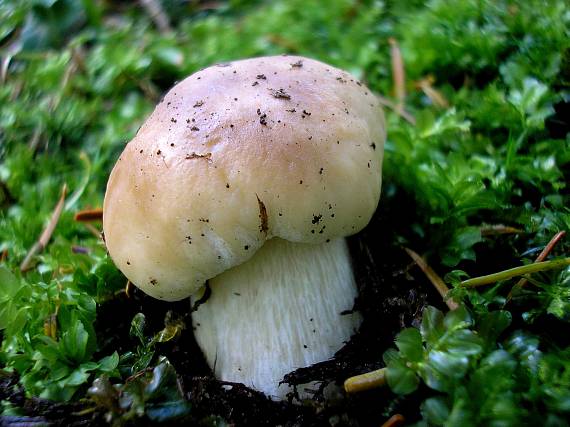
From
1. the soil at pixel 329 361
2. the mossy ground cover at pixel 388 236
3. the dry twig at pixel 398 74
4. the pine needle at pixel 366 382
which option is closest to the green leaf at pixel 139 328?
the mossy ground cover at pixel 388 236

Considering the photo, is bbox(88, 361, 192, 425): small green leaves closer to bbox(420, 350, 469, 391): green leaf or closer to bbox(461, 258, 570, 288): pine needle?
bbox(420, 350, 469, 391): green leaf

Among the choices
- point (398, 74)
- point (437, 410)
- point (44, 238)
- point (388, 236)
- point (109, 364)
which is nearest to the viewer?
point (437, 410)

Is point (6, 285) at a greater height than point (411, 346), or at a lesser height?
greater

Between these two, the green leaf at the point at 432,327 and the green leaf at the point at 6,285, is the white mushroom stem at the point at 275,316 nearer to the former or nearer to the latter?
the green leaf at the point at 432,327

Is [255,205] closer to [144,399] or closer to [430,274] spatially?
[144,399]

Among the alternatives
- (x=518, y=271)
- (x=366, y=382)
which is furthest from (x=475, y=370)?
(x=518, y=271)

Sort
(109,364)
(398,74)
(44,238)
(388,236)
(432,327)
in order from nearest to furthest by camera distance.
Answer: (432,327), (109,364), (388,236), (44,238), (398,74)

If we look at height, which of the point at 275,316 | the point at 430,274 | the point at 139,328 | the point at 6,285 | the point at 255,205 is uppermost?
the point at 255,205

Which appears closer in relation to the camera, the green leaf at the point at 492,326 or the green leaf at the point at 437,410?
the green leaf at the point at 437,410
